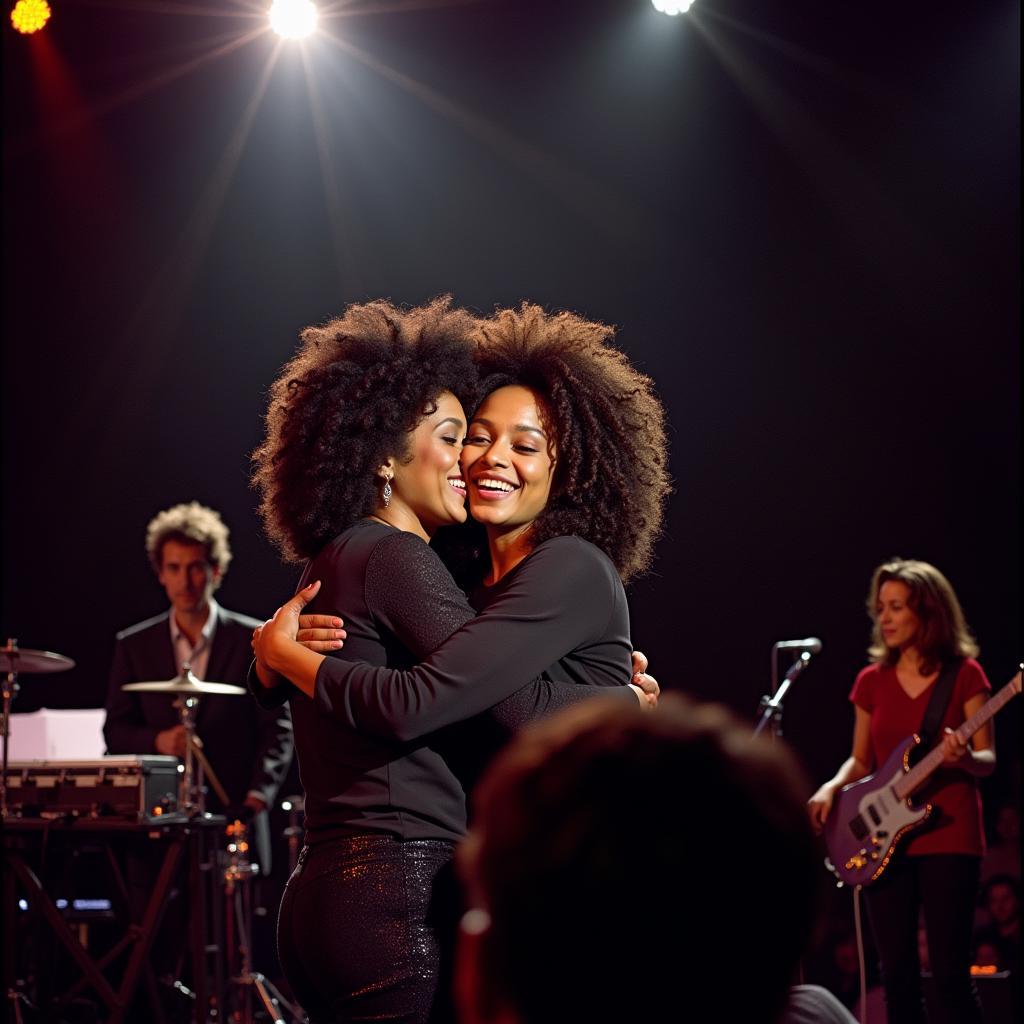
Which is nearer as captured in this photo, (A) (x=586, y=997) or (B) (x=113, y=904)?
(A) (x=586, y=997)

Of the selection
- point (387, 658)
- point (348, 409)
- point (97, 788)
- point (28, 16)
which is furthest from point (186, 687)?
point (28, 16)

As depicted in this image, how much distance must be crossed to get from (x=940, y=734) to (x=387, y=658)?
402cm

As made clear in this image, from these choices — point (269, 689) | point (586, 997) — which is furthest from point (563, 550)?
point (586, 997)

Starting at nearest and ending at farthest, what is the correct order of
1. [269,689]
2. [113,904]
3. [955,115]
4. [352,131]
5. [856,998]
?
1. [269,689]
2. [113,904]
3. [856,998]
4. [955,115]
5. [352,131]

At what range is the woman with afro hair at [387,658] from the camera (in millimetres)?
2279

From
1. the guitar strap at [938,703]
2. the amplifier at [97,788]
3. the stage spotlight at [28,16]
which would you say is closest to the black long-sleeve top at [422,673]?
the amplifier at [97,788]

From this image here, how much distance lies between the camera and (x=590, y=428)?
9.56 ft

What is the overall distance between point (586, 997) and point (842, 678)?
7498mm

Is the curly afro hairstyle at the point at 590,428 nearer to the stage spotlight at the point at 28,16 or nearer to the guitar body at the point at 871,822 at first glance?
the guitar body at the point at 871,822

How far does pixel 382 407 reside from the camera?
9.05 feet

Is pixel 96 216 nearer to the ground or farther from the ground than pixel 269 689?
farther from the ground

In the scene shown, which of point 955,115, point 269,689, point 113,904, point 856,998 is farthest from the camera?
point 955,115

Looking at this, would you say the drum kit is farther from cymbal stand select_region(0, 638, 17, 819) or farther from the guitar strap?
the guitar strap

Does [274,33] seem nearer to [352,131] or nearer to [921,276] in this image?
[352,131]
